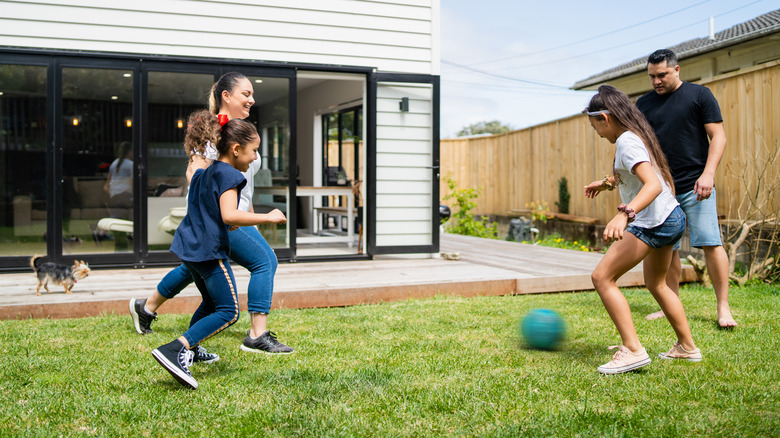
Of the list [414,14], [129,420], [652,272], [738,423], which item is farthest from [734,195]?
[129,420]

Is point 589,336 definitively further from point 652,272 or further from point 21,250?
Answer: point 21,250

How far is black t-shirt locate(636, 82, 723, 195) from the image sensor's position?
4098 millimetres

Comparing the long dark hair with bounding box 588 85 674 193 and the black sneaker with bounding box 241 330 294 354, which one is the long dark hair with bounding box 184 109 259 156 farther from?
the long dark hair with bounding box 588 85 674 193

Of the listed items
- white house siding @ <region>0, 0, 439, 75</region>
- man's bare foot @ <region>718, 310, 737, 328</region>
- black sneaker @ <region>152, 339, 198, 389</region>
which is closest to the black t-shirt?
man's bare foot @ <region>718, 310, 737, 328</region>

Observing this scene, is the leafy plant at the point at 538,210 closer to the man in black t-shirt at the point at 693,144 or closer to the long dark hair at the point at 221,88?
the man in black t-shirt at the point at 693,144

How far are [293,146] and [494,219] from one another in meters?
8.22

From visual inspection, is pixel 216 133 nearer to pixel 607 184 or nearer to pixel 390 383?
pixel 390 383

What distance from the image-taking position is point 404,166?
7637 mm

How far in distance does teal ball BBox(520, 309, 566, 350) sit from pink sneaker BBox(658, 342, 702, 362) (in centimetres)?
52

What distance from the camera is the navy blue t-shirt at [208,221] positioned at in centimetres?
290

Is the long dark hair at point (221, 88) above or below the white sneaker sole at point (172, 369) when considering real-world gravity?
above

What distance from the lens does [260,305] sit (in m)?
3.48

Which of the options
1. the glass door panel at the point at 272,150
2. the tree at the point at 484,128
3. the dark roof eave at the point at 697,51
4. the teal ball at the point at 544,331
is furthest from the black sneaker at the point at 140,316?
the tree at the point at 484,128

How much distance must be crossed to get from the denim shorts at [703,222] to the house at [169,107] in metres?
3.82
